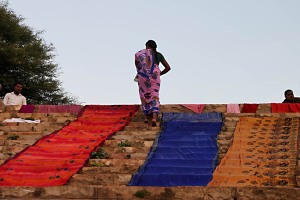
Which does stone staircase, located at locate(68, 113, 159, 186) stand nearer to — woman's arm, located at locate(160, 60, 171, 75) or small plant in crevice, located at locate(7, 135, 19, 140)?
woman's arm, located at locate(160, 60, 171, 75)

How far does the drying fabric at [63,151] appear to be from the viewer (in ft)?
22.8

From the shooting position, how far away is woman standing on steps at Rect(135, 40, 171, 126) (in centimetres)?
949

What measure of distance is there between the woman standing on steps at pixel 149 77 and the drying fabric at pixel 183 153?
0.34 meters

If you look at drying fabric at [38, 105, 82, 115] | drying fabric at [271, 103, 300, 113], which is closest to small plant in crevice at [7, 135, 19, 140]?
drying fabric at [38, 105, 82, 115]

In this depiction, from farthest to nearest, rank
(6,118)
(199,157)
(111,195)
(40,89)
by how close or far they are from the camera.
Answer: (40,89), (6,118), (199,157), (111,195)

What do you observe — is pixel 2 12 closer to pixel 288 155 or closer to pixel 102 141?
pixel 102 141

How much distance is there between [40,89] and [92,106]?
1360cm

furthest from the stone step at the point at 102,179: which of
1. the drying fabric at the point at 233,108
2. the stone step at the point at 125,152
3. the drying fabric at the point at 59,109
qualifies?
the drying fabric at the point at 59,109

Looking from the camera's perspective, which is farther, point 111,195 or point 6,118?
point 6,118

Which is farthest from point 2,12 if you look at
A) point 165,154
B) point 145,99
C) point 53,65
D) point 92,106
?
point 165,154

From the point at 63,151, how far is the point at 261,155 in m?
2.82

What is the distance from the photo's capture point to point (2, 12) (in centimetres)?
2428

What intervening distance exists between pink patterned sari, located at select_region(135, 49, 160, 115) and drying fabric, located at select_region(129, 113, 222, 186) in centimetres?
40

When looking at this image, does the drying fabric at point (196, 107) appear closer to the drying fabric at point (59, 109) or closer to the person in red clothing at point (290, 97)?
the person in red clothing at point (290, 97)
